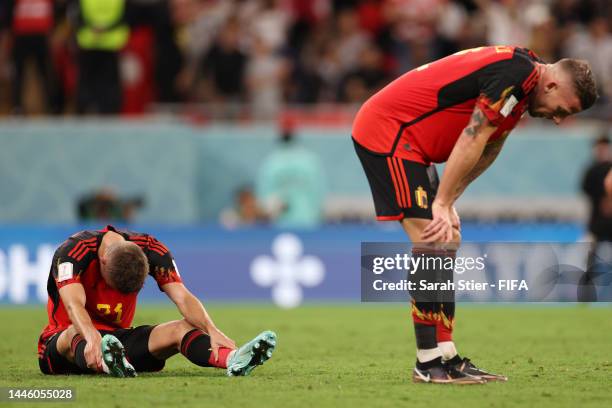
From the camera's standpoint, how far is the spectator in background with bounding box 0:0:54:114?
17672 millimetres

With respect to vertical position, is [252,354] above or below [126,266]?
below

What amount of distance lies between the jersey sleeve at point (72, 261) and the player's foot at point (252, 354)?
45.3 inches

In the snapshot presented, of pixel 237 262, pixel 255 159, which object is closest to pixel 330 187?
pixel 255 159

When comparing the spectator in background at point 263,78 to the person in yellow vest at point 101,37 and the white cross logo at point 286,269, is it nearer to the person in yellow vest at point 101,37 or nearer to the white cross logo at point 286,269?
the person in yellow vest at point 101,37

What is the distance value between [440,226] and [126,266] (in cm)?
196

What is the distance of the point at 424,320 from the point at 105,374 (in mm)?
2221

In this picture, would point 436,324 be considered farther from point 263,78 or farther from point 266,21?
point 266,21

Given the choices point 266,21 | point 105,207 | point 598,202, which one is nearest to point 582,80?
point 598,202

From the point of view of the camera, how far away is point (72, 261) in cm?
801

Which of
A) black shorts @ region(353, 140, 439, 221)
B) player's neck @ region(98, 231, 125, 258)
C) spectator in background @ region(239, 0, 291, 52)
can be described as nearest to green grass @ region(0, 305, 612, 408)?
player's neck @ region(98, 231, 125, 258)

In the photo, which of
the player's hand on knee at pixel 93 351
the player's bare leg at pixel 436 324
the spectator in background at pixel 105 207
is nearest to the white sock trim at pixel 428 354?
the player's bare leg at pixel 436 324

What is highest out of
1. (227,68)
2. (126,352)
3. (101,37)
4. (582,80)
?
(101,37)

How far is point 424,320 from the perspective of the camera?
7.66 metres

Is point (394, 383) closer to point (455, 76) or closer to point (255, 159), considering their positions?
point (455, 76)
